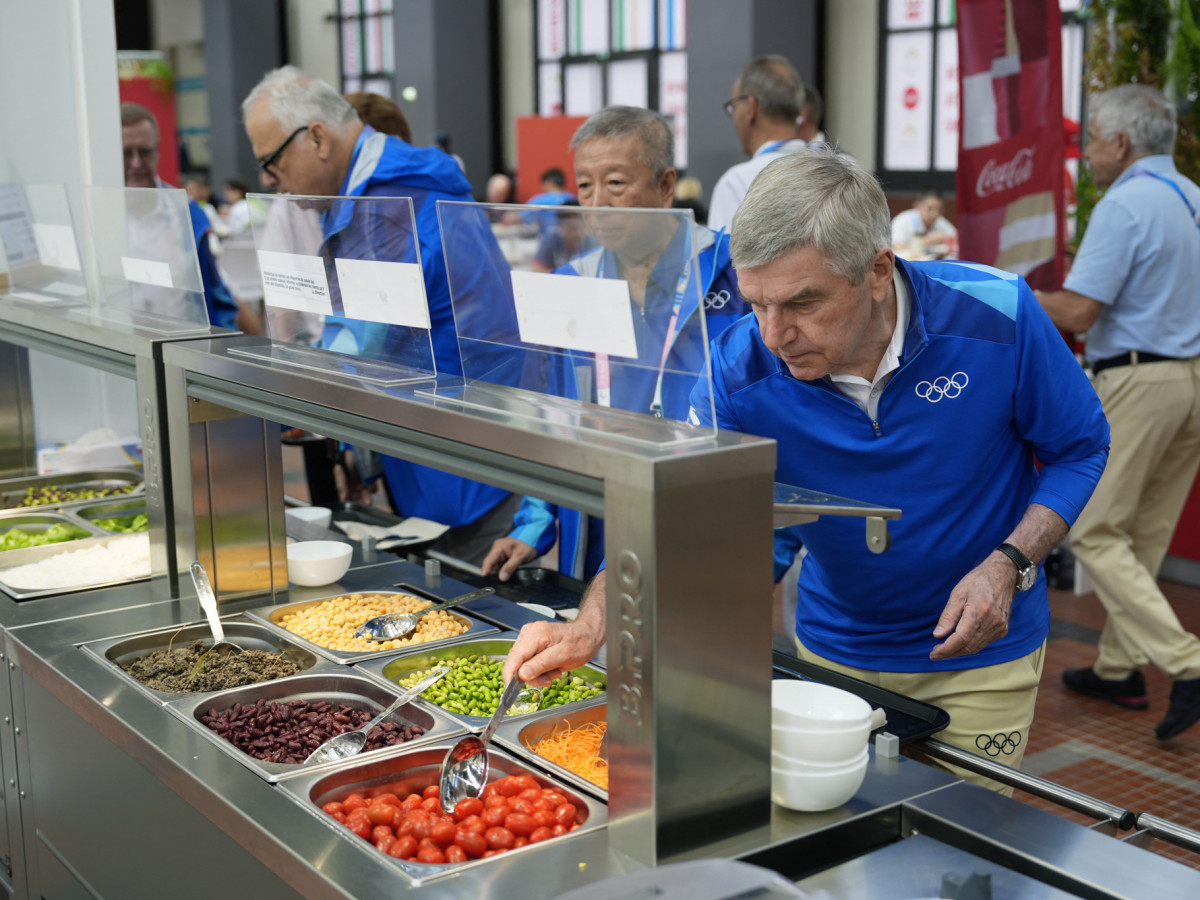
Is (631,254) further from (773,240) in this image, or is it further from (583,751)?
(583,751)

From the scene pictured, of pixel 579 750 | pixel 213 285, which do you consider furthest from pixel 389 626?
pixel 213 285

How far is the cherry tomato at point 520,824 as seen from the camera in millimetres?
1384

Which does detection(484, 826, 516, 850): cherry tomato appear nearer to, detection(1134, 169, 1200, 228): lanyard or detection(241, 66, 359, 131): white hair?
detection(241, 66, 359, 131): white hair

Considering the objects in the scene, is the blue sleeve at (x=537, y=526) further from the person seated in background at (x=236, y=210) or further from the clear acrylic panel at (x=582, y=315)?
the person seated in background at (x=236, y=210)

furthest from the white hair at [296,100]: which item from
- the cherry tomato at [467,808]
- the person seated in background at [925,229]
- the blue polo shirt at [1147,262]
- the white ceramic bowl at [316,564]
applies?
the person seated in background at [925,229]

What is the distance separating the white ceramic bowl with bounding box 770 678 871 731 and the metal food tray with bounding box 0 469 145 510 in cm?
225

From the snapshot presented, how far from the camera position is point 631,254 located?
138 cm

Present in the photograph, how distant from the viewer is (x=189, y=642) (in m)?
2.12

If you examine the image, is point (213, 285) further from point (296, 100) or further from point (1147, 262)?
point (1147, 262)

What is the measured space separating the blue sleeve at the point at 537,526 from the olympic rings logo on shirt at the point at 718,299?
0.60 meters

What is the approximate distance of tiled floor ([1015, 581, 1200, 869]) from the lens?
10.6 feet

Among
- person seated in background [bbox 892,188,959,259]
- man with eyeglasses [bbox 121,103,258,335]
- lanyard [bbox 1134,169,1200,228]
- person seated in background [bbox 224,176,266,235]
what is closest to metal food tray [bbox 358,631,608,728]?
man with eyeglasses [bbox 121,103,258,335]

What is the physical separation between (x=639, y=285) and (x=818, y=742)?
0.55m

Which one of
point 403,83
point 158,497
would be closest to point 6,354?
point 158,497
